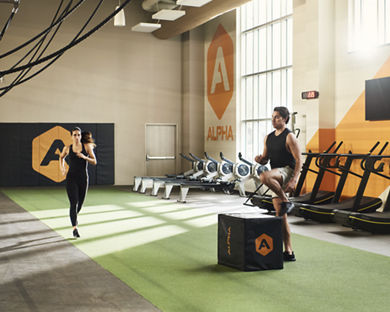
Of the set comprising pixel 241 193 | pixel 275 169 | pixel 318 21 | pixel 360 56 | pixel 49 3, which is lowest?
pixel 241 193

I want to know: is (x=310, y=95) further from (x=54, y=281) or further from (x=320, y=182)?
(x=54, y=281)

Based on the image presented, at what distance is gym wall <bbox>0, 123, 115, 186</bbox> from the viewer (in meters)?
15.3

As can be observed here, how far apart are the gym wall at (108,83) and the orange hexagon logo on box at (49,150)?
1.33ft

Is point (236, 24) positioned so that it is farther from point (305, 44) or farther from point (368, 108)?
point (368, 108)

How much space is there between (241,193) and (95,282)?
8.35m

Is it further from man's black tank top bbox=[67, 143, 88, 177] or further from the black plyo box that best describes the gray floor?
the black plyo box

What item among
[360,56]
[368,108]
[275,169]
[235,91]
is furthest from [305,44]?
[275,169]

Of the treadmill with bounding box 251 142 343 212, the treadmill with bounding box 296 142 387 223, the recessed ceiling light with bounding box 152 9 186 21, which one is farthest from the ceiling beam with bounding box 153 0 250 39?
the treadmill with bounding box 296 142 387 223

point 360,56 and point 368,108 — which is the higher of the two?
point 360,56

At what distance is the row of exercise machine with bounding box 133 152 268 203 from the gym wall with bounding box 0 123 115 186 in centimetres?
262

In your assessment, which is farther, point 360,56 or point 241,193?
point 241,193

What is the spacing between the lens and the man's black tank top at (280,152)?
5398mm

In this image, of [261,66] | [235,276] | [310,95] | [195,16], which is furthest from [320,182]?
[195,16]

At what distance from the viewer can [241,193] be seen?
1285cm
